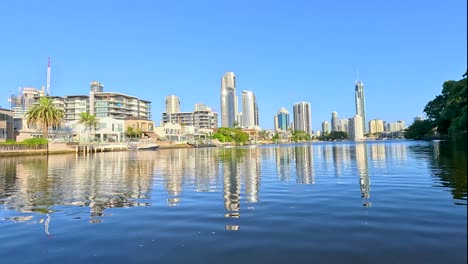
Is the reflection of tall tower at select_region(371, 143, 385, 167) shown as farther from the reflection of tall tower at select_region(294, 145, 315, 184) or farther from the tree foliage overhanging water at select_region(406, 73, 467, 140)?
the tree foliage overhanging water at select_region(406, 73, 467, 140)

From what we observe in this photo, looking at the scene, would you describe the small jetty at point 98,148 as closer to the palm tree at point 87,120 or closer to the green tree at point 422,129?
the palm tree at point 87,120

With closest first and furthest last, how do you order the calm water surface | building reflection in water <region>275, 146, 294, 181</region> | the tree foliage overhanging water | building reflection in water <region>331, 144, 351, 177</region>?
the calm water surface
building reflection in water <region>275, 146, 294, 181</region>
building reflection in water <region>331, 144, 351, 177</region>
the tree foliage overhanging water

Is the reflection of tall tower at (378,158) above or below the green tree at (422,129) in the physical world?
below

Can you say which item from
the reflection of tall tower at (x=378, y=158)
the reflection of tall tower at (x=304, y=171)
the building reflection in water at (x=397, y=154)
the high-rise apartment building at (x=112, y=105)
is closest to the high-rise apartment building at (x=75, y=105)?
the high-rise apartment building at (x=112, y=105)

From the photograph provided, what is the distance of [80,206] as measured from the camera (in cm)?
1530

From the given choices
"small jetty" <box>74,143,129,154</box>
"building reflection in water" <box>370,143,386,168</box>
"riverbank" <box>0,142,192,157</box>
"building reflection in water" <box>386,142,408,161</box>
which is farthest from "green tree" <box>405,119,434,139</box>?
"riverbank" <box>0,142,192,157</box>

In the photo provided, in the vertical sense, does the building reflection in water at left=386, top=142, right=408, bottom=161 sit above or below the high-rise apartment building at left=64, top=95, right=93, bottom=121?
below

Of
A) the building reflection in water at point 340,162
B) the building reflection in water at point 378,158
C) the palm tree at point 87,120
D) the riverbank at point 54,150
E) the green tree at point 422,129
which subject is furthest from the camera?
the green tree at point 422,129

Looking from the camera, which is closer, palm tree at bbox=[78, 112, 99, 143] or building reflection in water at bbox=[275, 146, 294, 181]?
building reflection in water at bbox=[275, 146, 294, 181]

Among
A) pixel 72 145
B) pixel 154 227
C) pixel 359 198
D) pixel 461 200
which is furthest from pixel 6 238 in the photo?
pixel 72 145

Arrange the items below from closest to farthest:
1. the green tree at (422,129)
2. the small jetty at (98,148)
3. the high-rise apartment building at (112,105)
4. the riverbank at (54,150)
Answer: the riverbank at (54,150) < the small jetty at (98,148) < the green tree at (422,129) < the high-rise apartment building at (112,105)

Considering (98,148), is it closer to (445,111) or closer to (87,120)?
(87,120)

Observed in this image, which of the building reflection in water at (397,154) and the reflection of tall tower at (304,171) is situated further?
the building reflection in water at (397,154)

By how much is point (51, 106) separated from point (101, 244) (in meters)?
98.3
